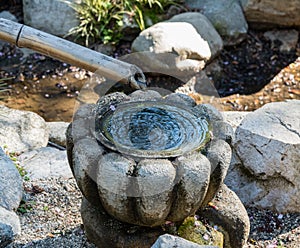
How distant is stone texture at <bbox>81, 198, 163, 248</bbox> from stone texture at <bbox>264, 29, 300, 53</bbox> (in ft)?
12.7

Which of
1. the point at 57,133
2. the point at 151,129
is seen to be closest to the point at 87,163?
the point at 151,129

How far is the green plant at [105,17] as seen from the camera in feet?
20.2

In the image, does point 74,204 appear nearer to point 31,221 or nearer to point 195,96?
point 31,221

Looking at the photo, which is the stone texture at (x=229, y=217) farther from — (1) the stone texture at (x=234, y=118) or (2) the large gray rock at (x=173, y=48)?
(2) the large gray rock at (x=173, y=48)

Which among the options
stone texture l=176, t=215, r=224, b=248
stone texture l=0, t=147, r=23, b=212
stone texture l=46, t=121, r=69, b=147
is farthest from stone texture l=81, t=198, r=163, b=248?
stone texture l=46, t=121, r=69, b=147

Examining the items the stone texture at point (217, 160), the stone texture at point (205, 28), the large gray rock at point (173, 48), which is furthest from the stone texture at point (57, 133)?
the stone texture at point (217, 160)

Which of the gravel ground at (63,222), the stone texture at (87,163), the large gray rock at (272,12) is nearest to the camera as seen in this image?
the stone texture at (87,163)

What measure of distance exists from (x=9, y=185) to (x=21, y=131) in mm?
980

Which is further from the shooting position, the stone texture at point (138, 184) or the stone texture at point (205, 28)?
the stone texture at point (205, 28)

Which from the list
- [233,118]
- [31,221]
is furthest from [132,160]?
[233,118]

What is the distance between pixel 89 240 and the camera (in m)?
3.39

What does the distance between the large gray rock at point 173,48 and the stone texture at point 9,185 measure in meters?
2.34

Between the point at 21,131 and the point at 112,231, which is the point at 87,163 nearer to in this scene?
the point at 112,231

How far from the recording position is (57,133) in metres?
4.82
